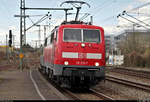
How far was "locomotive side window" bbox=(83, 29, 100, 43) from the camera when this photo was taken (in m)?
13.7

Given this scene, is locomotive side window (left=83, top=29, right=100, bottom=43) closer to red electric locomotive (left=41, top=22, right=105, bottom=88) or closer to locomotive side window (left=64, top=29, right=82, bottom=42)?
red electric locomotive (left=41, top=22, right=105, bottom=88)

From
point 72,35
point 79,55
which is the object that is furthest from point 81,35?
point 79,55

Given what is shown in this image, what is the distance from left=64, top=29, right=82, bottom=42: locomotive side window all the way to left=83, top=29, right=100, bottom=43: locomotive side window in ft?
0.99

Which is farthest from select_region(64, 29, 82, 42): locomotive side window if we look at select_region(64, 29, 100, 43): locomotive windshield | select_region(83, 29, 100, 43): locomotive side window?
select_region(83, 29, 100, 43): locomotive side window

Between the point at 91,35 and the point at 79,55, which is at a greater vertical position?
the point at 91,35

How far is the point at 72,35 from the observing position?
45.1ft

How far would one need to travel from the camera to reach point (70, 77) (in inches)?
516

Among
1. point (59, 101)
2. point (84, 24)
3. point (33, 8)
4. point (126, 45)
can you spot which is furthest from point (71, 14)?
point (126, 45)

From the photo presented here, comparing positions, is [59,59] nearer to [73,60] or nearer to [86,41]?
[73,60]

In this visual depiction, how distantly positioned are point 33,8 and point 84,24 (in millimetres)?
13031

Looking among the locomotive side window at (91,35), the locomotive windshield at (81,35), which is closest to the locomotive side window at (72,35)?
the locomotive windshield at (81,35)

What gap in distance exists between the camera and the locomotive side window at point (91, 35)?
1373 centimetres

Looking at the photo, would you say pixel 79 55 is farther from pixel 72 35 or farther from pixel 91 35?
pixel 91 35

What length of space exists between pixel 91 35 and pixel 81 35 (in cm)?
52
